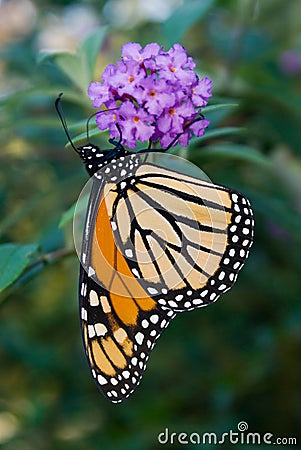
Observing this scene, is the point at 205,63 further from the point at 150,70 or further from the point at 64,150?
the point at 150,70

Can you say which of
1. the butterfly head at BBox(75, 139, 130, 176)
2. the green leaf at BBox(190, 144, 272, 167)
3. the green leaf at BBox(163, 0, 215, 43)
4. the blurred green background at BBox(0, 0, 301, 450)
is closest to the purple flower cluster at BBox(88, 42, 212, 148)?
the butterfly head at BBox(75, 139, 130, 176)

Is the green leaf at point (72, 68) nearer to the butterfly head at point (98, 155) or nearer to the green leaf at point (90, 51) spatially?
the green leaf at point (90, 51)

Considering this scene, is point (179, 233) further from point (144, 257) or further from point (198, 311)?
point (198, 311)

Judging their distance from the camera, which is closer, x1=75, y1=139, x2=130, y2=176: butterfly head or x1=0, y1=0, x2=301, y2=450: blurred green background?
x1=75, y1=139, x2=130, y2=176: butterfly head

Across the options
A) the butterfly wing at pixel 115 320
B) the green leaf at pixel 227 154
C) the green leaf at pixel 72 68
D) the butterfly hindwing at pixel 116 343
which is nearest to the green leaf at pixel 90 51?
the green leaf at pixel 72 68

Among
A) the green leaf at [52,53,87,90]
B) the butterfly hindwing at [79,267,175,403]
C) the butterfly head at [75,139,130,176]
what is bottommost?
the butterfly hindwing at [79,267,175,403]

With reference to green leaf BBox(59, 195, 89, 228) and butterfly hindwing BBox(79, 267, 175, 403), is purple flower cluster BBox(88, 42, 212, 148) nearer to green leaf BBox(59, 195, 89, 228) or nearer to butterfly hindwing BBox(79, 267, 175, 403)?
green leaf BBox(59, 195, 89, 228)
